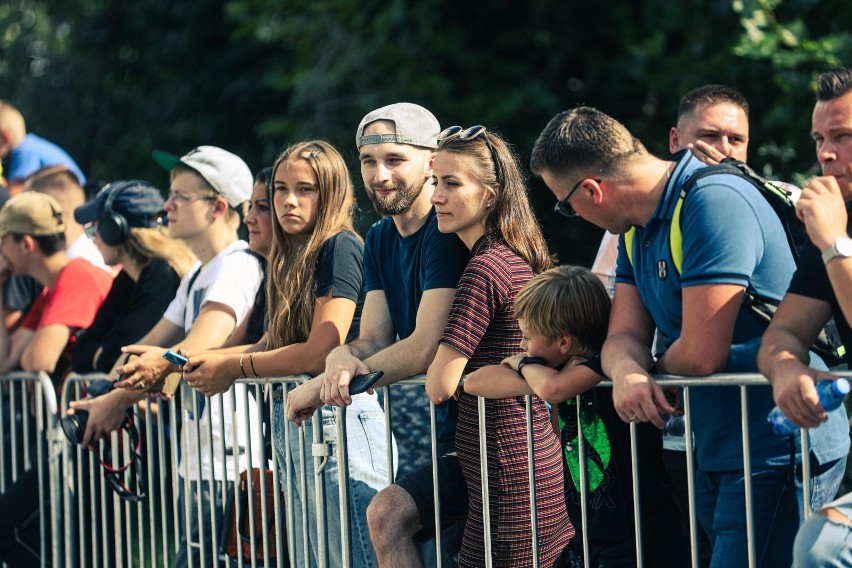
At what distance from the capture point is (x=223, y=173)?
20.2 feet

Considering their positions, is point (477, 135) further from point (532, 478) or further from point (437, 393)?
point (532, 478)

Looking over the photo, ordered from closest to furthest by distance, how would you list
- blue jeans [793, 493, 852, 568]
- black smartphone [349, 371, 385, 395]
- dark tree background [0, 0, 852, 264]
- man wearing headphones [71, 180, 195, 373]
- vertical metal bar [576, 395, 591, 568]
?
blue jeans [793, 493, 852, 568]
vertical metal bar [576, 395, 591, 568]
black smartphone [349, 371, 385, 395]
man wearing headphones [71, 180, 195, 373]
dark tree background [0, 0, 852, 264]

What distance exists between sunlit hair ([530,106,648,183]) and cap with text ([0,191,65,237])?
13.1 feet

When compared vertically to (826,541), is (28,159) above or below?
above

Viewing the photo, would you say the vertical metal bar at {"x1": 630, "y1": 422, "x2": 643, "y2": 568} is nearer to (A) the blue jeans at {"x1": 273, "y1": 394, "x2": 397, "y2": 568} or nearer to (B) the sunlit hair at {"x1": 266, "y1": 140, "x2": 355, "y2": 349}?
(A) the blue jeans at {"x1": 273, "y1": 394, "x2": 397, "y2": 568}

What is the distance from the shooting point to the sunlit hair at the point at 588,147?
3846 millimetres

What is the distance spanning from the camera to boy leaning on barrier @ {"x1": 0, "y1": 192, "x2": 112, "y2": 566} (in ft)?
22.0

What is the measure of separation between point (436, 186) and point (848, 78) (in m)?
A: 1.42

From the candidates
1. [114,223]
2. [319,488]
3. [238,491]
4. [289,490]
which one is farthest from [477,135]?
[114,223]

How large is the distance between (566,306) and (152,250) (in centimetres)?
303

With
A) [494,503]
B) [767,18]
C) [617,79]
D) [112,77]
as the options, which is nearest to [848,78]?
[494,503]

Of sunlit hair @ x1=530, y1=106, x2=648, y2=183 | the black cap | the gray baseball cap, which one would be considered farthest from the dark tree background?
sunlit hair @ x1=530, y1=106, x2=648, y2=183

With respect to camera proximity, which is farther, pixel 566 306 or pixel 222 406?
pixel 222 406

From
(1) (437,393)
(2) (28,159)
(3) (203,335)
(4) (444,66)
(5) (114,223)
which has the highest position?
(4) (444,66)
